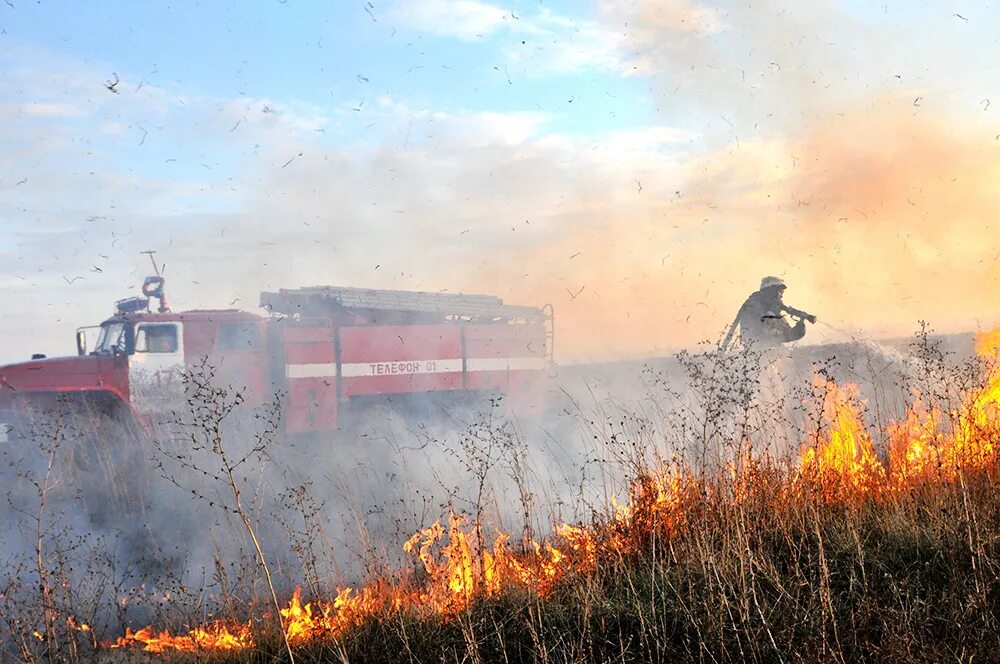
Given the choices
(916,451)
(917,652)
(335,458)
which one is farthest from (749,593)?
(335,458)

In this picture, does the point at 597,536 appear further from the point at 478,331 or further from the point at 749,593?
the point at 478,331

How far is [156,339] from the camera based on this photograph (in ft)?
42.2

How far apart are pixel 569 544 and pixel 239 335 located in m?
9.83

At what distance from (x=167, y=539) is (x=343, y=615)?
15.4 ft

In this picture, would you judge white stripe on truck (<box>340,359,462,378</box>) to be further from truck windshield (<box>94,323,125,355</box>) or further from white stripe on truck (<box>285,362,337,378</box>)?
truck windshield (<box>94,323,125,355</box>)

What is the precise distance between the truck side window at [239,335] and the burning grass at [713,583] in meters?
8.12

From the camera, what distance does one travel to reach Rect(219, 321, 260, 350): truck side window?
13.5 metres

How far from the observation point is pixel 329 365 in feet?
46.9

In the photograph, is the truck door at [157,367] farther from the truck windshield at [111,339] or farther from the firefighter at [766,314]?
the firefighter at [766,314]

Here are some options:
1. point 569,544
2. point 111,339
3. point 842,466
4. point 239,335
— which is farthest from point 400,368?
point 842,466

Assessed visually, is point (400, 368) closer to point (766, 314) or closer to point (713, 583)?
point (766, 314)

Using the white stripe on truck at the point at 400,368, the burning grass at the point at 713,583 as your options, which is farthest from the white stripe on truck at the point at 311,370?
the burning grass at the point at 713,583

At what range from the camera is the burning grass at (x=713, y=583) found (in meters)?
3.77

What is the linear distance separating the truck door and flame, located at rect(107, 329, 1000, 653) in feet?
24.7
